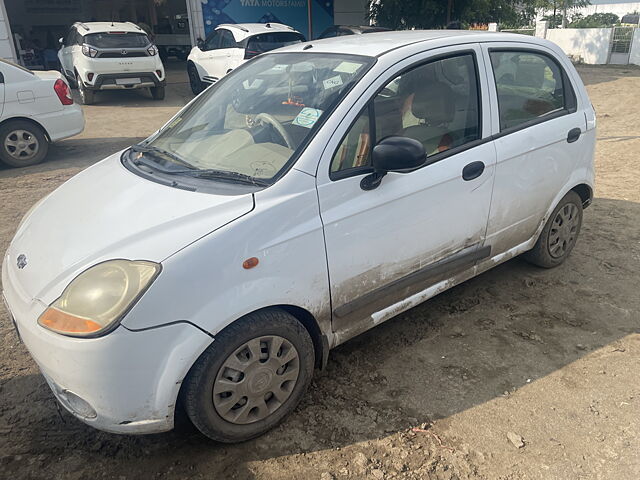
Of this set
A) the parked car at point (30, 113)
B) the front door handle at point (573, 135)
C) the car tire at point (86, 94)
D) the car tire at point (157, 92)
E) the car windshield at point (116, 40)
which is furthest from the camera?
the car tire at point (157, 92)

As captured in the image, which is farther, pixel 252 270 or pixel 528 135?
pixel 528 135

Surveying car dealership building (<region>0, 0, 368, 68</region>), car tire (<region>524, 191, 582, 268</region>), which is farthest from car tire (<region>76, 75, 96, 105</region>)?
car tire (<region>524, 191, 582, 268</region>)

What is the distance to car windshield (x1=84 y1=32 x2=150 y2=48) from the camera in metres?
11.5

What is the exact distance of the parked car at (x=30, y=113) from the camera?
7.06 metres

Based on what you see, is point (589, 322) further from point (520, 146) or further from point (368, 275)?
point (368, 275)

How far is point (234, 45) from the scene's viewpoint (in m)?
11.9

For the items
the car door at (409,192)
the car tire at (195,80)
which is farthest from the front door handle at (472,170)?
the car tire at (195,80)

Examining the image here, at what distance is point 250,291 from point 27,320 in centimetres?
96

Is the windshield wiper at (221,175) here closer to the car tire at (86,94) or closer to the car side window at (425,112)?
the car side window at (425,112)

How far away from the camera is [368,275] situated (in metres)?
2.72

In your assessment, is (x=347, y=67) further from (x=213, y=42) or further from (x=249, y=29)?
(x=213, y=42)

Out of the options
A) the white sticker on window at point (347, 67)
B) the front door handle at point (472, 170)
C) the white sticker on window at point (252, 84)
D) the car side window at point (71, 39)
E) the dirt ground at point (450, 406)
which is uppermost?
the white sticker on window at point (347, 67)

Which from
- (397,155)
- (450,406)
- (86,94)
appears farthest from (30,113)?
(450,406)

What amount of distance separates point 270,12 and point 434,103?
1797 cm
